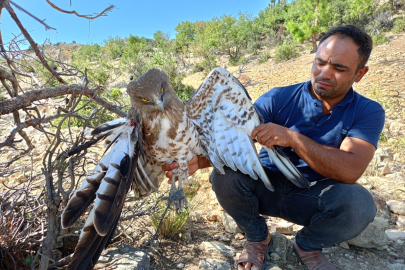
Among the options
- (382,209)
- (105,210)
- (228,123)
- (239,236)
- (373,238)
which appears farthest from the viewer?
(382,209)

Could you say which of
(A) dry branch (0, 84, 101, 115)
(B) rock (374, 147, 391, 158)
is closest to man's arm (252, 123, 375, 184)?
(A) dry branch (0, 84, 101, 115)

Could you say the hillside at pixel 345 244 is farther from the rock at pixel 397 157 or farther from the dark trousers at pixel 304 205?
the dark trousers at pixel 304 205

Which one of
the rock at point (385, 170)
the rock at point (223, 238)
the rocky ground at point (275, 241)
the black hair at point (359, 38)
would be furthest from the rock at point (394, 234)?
the black hair at point (359, 38)

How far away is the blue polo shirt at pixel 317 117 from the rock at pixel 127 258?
1554 millimetres

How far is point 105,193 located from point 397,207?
3.53 meters

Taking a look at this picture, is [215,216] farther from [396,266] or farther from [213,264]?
[396,266]

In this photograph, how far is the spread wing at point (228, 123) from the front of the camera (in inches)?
99.8

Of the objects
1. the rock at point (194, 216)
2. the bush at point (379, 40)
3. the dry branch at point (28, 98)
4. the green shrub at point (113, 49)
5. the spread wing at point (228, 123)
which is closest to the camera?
the dry branch at point (28, 98)

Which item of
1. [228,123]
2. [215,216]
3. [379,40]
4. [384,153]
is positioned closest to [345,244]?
[215,216]

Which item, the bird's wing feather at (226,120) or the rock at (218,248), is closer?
the bird's wing feather at (226,120)

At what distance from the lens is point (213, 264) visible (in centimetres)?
248

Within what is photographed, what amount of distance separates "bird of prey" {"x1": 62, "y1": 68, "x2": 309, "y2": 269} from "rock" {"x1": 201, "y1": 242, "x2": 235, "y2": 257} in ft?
1.75

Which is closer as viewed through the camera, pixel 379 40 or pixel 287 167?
pixel 287 167

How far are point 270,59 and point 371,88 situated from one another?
1152 cm
